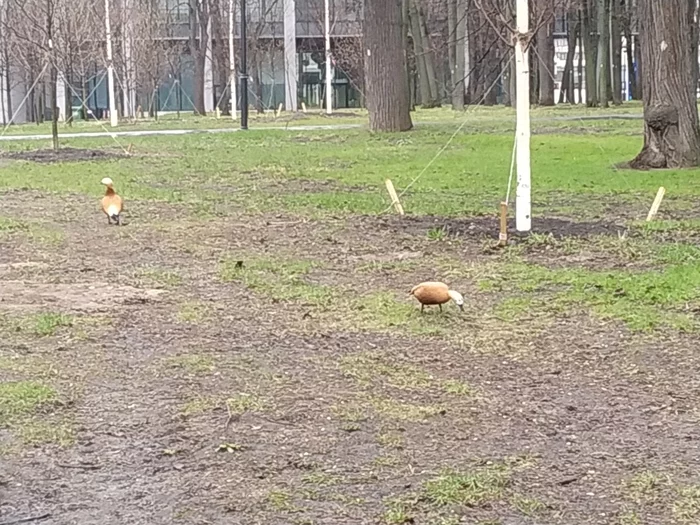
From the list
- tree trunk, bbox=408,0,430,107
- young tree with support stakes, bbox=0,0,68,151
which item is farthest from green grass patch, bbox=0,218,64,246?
tree trunk, bbox=408,0,430,107

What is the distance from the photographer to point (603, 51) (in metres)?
42.0

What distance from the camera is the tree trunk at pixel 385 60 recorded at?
24969 mm

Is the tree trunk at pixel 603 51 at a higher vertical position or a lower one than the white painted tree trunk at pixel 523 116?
higher

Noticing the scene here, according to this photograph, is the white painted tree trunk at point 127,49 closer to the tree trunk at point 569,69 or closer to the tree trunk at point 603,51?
the tree trunk at point 603,51

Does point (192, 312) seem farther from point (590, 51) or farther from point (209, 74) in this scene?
point (209, 74)

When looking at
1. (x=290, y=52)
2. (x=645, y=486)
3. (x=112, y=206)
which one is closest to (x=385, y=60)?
(x=112, y=206)

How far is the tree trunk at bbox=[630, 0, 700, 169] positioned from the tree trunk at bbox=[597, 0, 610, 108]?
27058 mm

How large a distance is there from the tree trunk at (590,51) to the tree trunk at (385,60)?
63.5ft

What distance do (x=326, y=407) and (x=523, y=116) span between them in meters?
5.38

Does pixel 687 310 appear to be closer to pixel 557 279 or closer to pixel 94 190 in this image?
pixel 557 279

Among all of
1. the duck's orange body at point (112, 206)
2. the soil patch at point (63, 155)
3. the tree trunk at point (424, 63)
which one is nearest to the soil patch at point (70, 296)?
the duck's orange body at point (112, 206)

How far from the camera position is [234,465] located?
4.38 meters

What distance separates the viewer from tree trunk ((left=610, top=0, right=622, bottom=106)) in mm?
45969

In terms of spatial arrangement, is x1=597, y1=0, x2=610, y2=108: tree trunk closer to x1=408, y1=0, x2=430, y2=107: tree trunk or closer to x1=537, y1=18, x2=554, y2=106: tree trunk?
x1=537, y1=18, x2=554, y2=106: tree trunk
